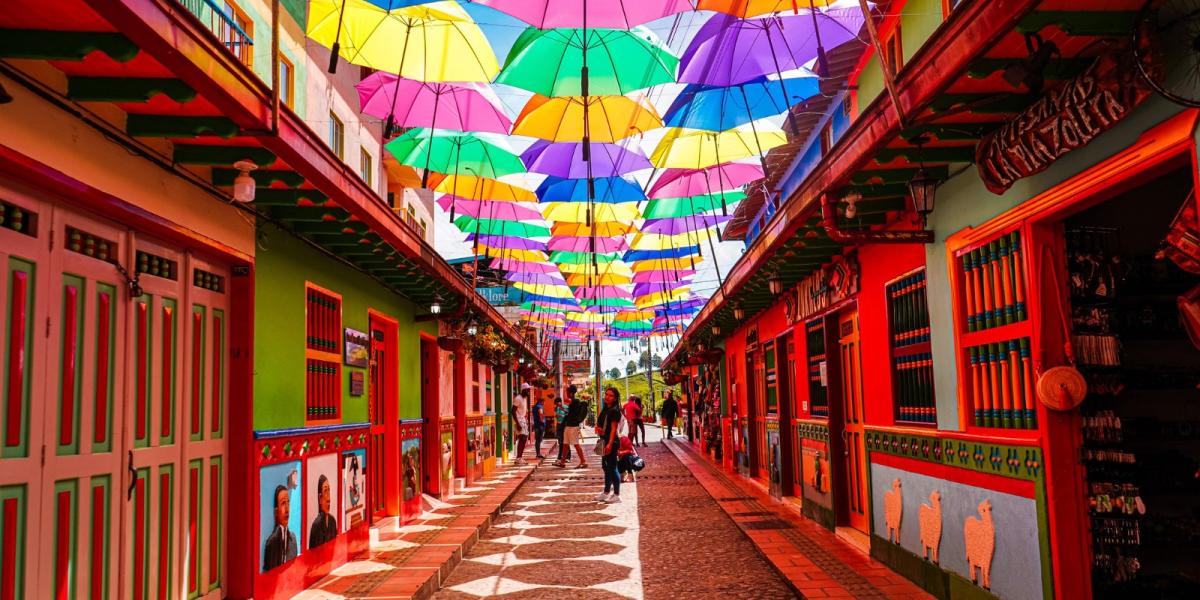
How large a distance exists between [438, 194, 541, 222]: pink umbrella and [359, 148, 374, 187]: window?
1.41m

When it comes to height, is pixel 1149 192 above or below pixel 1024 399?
above

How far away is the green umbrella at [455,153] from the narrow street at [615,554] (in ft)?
16.2

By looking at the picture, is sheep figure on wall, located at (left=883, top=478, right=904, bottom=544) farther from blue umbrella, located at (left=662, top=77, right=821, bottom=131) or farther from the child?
the child

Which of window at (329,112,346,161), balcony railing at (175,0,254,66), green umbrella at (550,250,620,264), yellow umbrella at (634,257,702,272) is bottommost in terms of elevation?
yellow umbrella at (634,257,702,272)

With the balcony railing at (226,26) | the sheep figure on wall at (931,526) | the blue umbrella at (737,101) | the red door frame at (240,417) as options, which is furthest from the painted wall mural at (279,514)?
the blue umbrella at (737,101)

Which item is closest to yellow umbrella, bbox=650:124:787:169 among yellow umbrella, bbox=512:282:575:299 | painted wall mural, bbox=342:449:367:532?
painted wall mural, bbox=342:449:367:532

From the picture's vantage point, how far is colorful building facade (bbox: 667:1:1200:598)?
4.02m

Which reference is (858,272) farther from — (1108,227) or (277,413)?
(277,413)

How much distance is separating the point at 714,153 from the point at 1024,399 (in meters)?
7.04

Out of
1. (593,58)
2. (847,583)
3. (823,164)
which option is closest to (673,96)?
(593,58)

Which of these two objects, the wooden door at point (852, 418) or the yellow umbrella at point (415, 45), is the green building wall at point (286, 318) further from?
the wooden door at point (852, 418)

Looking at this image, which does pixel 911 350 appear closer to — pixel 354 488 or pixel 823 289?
pixel 823 289

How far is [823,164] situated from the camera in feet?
21.6

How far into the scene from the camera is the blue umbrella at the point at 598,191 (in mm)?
14406
